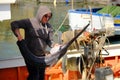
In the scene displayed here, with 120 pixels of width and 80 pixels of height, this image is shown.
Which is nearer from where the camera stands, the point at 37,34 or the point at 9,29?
the point at 37,34

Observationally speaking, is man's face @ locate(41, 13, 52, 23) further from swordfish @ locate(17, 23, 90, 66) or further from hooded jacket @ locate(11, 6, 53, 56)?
swordfish @ locate(17, 23, 90, 66)

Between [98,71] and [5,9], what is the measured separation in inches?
79.3

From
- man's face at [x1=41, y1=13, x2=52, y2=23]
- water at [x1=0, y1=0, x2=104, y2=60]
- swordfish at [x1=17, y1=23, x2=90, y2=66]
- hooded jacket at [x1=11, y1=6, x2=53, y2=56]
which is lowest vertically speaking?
water at [x1=0, y1=0, x2=104, y2=60]

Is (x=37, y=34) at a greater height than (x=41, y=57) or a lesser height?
greater

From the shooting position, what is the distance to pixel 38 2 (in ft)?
167

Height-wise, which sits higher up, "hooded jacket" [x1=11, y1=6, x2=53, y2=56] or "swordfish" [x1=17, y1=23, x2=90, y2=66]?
"hooded jacket" [x1=11, y1=6, x2=53, y2=56]

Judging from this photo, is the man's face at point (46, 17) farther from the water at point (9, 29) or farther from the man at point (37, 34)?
the water at point (9, 29)

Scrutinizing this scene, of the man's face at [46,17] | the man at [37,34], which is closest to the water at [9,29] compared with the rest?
the man at [37,34]

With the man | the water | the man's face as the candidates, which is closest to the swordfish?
the man

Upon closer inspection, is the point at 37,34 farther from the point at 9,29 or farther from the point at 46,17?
the point at 9,29

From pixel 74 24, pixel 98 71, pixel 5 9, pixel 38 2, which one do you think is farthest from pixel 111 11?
pixel 38 2

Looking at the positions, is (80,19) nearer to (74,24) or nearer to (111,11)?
(74,24)

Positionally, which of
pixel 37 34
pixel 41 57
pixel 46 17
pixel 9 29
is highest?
pixel 46 17

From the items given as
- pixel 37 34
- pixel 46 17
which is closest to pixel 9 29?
pixel 37 34
